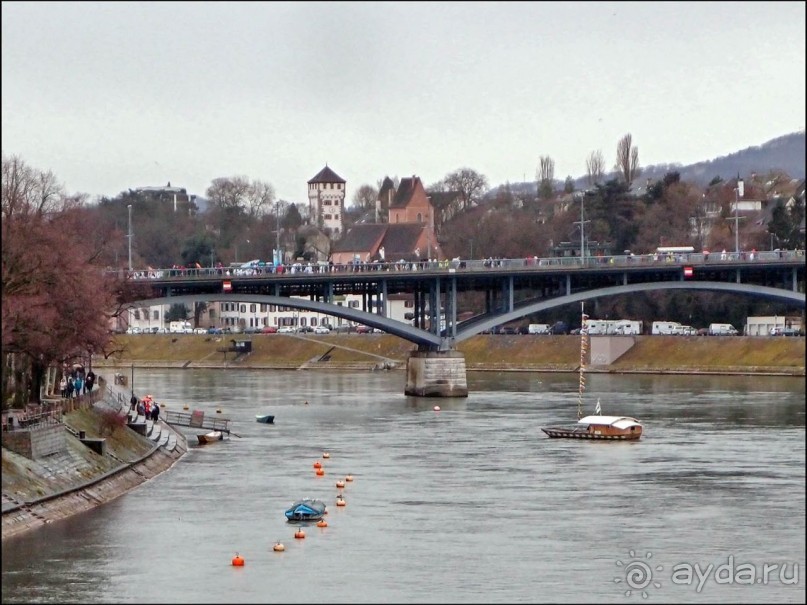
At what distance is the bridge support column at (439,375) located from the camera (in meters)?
132

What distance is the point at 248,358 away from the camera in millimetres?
193625

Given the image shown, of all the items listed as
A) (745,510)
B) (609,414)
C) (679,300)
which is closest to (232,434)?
(609,414)

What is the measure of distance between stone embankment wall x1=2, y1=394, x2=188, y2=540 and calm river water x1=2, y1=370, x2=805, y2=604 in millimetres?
885

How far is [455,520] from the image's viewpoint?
64.4 metres

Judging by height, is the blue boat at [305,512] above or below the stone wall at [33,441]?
below

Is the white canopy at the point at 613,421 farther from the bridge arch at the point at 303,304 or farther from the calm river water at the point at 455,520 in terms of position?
the bridge arch at the point at 303,304

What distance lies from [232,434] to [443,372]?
3668 centimetres

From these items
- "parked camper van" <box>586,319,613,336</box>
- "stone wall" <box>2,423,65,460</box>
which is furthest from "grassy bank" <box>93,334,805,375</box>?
"stone wall" <box>2,423,65,460</box>

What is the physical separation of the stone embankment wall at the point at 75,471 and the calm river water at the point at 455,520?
2.90 feet

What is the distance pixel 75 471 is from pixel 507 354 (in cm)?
10849

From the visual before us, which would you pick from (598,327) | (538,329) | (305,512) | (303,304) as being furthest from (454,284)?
(305,512)

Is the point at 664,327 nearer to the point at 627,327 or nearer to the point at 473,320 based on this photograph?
the point at 627,327

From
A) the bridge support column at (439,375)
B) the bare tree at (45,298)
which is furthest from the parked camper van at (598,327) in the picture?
the bare tree at (45,298)

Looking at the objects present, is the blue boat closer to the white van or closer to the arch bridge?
the arch bridge
